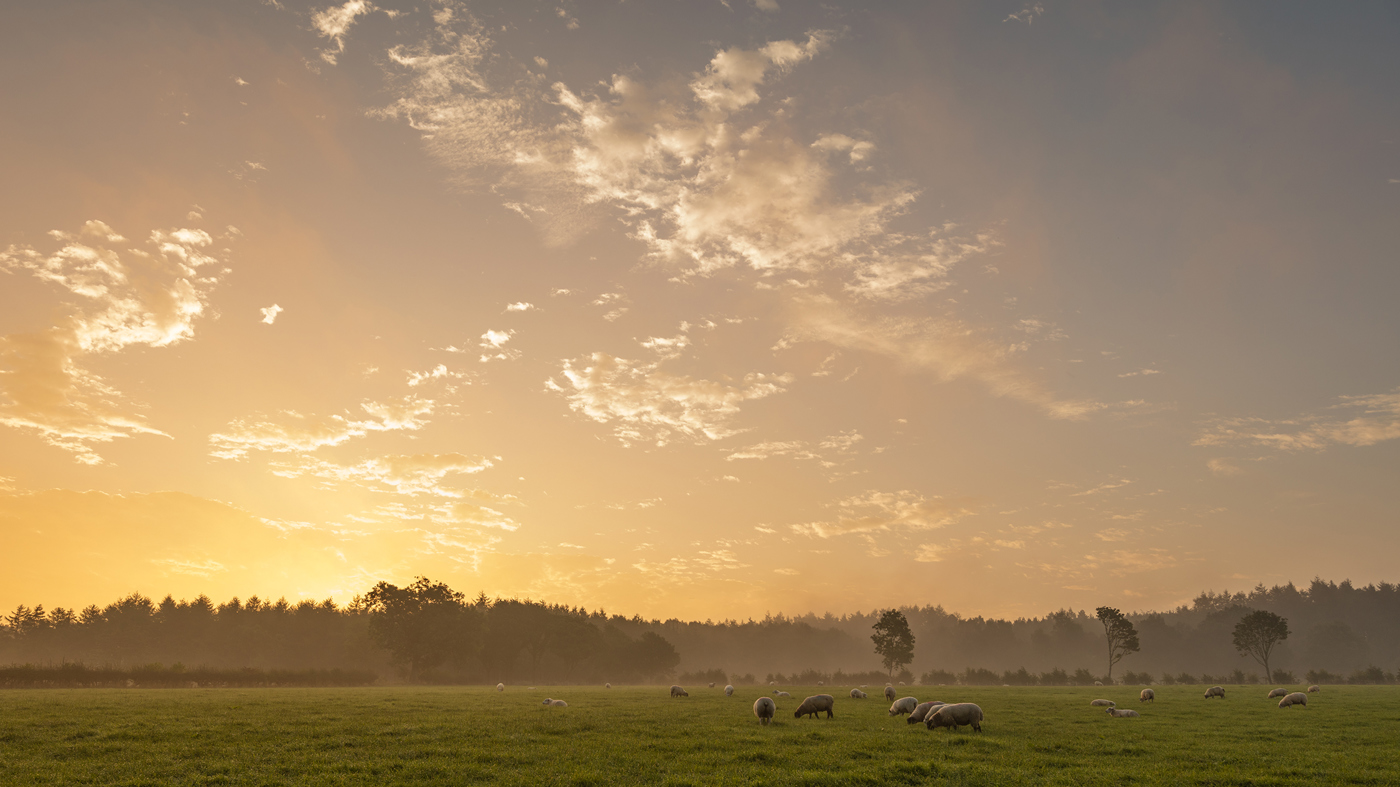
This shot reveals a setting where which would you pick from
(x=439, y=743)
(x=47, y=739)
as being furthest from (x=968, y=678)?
(x=47, y=739)

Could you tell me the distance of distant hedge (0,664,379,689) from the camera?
68.8 m

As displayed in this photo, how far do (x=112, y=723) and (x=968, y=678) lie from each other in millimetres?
121712

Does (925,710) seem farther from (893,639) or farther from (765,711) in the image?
(893,639)

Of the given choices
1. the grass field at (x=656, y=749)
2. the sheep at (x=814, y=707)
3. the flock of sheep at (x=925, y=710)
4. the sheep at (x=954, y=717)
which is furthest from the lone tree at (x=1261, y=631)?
the sheep at (x=954, y=717)

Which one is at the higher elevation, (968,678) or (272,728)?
(272,728)

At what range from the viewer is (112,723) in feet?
89.5

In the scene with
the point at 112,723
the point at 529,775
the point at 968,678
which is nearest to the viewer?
the point at 529,775

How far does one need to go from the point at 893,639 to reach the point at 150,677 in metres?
109

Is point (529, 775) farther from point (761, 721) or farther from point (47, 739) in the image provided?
point (47, 739)

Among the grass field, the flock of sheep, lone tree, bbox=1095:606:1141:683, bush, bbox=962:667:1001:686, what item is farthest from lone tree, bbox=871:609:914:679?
the grass field

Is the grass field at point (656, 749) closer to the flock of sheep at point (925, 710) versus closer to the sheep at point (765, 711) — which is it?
the flock of sheep at point (925, 710)

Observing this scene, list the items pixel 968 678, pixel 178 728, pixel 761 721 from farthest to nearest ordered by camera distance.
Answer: pixel 968 678, pixel 761 721, pixel 178 728

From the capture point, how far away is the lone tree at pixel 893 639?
115188 mm

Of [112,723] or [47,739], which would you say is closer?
[47,739]
